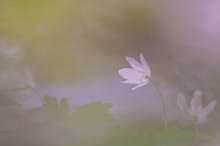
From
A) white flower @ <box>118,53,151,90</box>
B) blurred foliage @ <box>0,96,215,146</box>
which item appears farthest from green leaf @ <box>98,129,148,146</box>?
white flower @ <box>118,53,151,90</box>

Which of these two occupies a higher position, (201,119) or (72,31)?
(72,31)

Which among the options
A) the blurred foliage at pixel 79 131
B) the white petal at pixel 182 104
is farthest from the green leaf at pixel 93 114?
the white petal at pixel 182 104

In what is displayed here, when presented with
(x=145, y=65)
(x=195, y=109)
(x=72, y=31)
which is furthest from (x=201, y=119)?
(x=72, y=31)

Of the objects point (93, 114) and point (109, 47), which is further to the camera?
point (109, 47)

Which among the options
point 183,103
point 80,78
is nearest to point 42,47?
point 80,78

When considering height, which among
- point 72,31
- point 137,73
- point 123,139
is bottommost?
point 123,139

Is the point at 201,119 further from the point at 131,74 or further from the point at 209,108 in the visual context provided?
the point at 131,74

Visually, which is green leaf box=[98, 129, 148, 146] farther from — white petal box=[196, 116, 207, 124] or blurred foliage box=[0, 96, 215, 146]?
white petal box=[196, 116, 207, 124]
